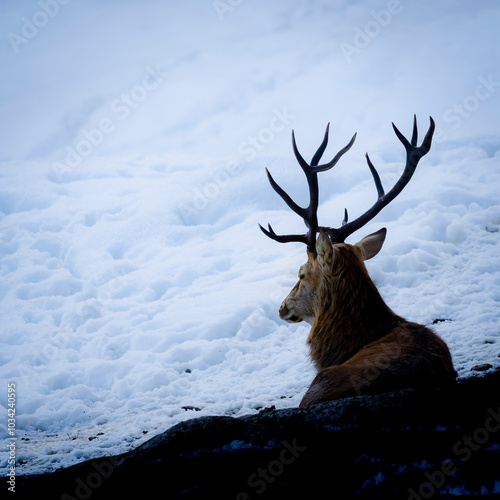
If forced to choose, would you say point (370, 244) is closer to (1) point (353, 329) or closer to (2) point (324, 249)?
(2) point (324, 249)

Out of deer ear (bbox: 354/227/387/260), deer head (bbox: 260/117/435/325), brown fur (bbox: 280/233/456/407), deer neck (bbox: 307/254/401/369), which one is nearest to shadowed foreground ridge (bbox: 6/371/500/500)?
brown fur (bbox: 280/233/456/407)

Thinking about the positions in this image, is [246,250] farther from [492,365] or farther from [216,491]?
[216,491]

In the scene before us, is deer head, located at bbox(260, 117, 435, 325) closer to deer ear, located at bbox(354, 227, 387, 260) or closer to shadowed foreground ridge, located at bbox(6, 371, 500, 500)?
deer ear, located at bbox(354, 227, 387, 260)

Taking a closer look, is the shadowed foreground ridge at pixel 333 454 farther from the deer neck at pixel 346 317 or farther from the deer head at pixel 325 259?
the deer head at pixel 325 259

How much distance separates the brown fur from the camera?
9.09 ft

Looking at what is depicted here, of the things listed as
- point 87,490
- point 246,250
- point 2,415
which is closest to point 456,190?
point 246,250

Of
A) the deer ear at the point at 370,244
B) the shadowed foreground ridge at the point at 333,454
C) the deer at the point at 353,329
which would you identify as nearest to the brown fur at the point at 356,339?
the deer at the point at 353,329

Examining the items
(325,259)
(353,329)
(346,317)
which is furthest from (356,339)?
(325,259)

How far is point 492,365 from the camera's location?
13.8 ft

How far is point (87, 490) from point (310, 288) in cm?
232

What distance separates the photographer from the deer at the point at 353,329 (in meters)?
2.78

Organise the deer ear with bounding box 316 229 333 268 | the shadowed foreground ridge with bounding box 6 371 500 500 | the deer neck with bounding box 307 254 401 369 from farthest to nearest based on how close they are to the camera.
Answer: the deer ear with bounding box 316 229 333 268
the deer neck with bounding box 307 254 401 369
the shadowed foreground ridge with bounding box 6 371 500 500

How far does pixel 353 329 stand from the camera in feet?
11.9

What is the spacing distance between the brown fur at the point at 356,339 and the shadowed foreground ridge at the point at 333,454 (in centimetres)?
47
